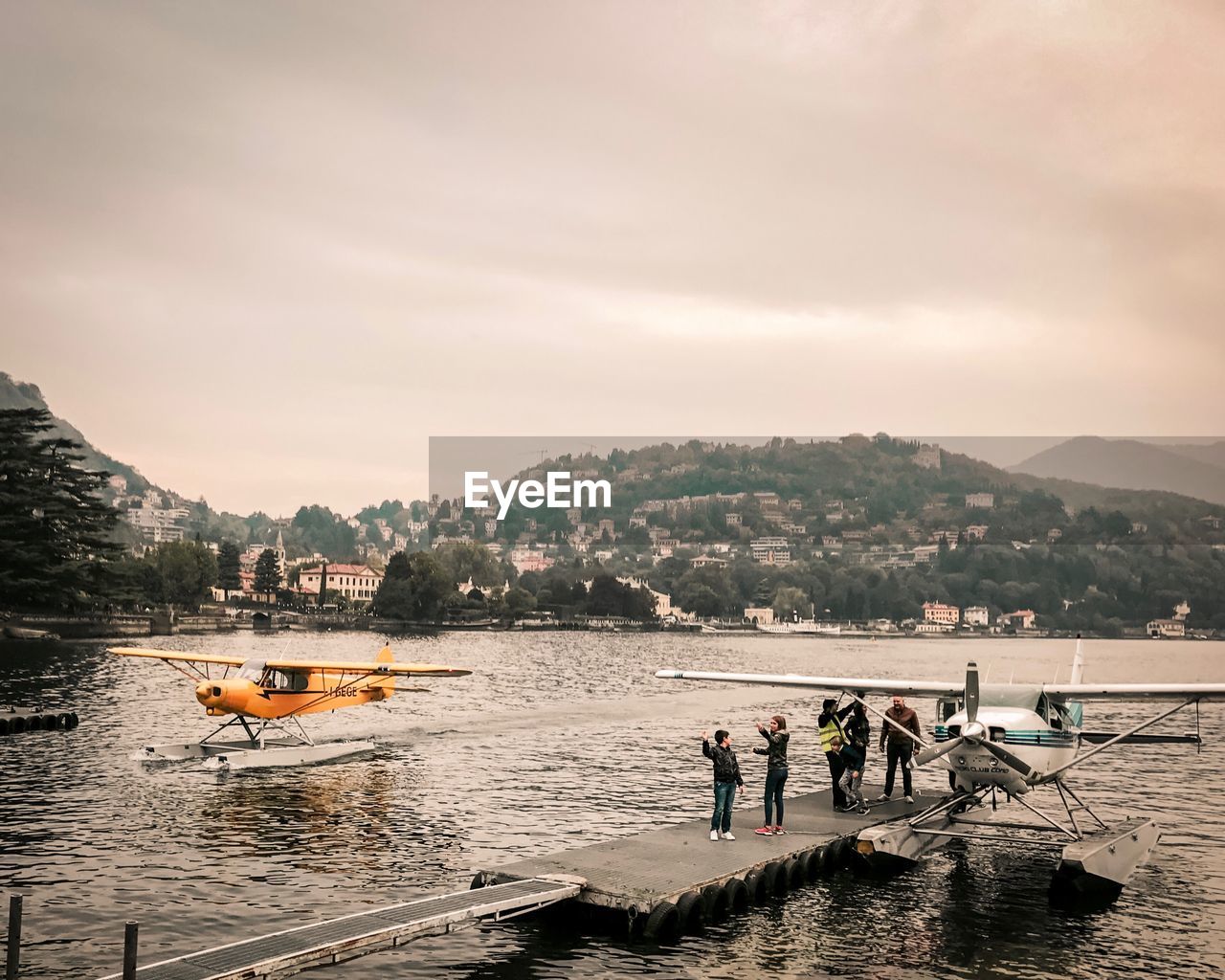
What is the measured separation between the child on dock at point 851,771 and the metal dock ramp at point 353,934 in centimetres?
673

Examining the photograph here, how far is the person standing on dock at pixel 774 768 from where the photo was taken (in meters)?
16.6

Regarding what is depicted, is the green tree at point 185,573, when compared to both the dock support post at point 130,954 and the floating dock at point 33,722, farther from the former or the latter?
the dock support post at point 130,954

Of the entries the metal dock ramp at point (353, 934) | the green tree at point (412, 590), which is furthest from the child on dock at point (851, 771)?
the green tree at point (412, 590)

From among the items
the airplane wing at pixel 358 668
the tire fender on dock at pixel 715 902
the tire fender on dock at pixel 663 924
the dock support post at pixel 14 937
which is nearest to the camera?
the dock support post at pixel 14 937

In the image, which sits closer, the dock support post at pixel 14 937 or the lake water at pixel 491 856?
the dock support post at pixel 14 937

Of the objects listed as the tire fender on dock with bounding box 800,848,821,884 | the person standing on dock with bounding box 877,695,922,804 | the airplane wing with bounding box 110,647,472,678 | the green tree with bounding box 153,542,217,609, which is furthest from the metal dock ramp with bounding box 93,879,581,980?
the green tree with bounding box 153,542,217,609

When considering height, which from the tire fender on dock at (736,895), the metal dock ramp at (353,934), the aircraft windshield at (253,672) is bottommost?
the tire fender on dock at (736,895)

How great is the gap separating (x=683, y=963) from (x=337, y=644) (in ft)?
372

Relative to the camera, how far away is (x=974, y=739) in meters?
15.8

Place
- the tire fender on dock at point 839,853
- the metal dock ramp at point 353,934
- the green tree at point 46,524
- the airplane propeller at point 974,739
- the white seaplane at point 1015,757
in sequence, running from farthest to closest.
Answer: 1. the green tree at point 46,524
2. the tire fender on dock at point 839,853
3. the white seaplane at point 1015,757
4. the airplane propeller at point 974,739
5. the metal dock ramp at point 353,934

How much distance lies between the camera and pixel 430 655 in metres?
106

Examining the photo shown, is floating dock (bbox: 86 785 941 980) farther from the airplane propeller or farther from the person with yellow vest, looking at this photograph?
the airplane propeller

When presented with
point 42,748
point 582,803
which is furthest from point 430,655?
point 582,803

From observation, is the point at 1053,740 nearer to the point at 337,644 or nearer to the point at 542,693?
the point at 542,693
